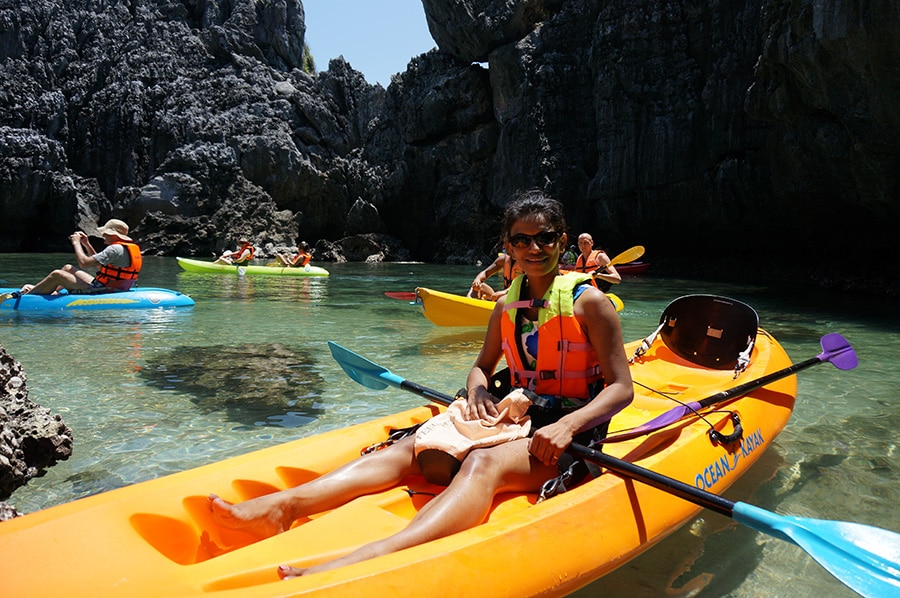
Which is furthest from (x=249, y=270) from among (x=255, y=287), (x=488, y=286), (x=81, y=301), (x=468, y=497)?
(x=468, y=497)

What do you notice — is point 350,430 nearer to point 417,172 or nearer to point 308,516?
point 308,516

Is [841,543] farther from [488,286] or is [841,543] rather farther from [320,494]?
[488,286]

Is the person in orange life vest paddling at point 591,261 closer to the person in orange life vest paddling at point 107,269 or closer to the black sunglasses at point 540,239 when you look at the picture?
the black sunglasses at point 540,239

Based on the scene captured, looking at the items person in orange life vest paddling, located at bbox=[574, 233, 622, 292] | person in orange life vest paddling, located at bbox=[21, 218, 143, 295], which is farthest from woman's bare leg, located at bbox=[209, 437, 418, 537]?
person in orange life vest paddling, located at bbox=[21, 218, 143, 295]

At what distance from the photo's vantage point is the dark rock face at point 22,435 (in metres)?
2.69

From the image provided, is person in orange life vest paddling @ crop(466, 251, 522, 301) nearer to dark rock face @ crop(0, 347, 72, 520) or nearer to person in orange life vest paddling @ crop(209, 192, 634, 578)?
person in orange life vest paddling @ crop(209, 192, 634, 578)

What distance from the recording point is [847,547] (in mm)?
1749

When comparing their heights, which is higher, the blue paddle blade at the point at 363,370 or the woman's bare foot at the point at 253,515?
the blue paddle blade at the point at 363,370

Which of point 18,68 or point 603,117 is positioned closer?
point 603,117

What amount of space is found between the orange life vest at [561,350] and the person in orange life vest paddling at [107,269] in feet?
24.6

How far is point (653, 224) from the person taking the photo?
2309cm

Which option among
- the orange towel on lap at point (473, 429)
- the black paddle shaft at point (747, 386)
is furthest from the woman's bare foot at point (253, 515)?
the black paddle shaft at point (747, 386)

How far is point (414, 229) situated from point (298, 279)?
16.1 meters

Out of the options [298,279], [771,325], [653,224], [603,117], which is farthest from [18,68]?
[771,325]
